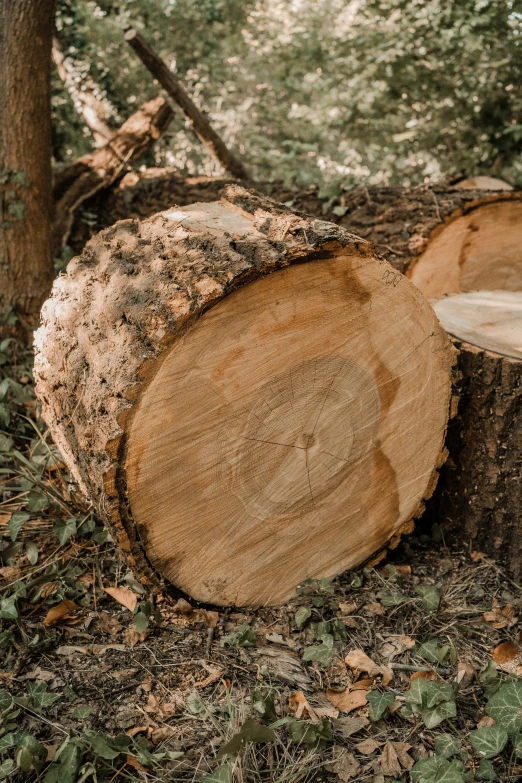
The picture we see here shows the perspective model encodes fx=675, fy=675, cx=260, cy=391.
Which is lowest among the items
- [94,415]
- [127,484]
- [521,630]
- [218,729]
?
[521,630]

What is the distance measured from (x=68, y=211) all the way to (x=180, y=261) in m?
3.39

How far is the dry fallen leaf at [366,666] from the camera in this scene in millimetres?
1928

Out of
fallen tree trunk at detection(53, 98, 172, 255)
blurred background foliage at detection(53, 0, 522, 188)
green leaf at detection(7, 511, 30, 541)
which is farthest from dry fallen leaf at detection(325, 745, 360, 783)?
fallen tree trunk at detection(53, 98, 172, 255)

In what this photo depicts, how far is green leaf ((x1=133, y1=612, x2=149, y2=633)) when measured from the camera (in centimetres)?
206

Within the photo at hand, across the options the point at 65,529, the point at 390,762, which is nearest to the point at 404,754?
the point at 390,762

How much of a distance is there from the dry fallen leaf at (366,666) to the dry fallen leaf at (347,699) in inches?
2.6

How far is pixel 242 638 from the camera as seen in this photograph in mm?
2037

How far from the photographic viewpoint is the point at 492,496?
2408mm

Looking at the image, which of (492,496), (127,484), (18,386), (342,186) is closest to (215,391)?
(127,484)

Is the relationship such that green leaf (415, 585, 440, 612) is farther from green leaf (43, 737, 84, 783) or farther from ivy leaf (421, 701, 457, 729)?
green leaf (43, 737, 84, 783)

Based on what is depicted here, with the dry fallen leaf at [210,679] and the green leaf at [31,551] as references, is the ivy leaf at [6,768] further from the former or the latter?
the green leaf at [31,551]

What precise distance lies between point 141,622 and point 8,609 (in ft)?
1.34

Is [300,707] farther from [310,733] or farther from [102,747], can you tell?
[102,747]

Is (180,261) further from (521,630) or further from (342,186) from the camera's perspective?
(342,186)
